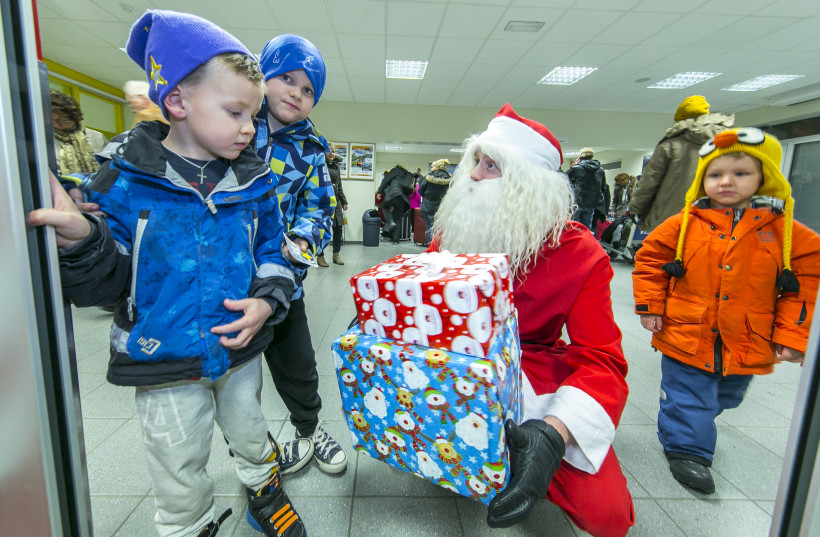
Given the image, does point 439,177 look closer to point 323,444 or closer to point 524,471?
point 323,444

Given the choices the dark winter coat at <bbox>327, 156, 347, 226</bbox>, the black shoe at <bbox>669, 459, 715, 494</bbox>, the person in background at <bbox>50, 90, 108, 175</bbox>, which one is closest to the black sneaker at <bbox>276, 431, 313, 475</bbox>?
the black shoe at <bbox>669, 459, 715, 494</bbox>

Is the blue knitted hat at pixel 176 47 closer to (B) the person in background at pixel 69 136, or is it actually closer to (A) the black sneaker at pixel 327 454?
(A) the black sneaker at pixel 327 454

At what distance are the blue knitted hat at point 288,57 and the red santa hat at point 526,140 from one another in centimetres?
57

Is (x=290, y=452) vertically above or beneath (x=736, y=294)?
beneath

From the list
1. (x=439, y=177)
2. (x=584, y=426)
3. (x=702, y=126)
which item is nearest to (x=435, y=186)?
(x=439, y=177)

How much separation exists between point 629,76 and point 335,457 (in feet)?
23.6

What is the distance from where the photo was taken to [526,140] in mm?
1187

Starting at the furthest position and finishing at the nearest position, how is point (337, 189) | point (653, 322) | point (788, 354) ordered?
point (337, 189)
point (653, 322)
point (788, 354)

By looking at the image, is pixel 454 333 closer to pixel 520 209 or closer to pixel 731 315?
pixel 520 209

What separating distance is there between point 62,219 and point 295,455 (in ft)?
3.75

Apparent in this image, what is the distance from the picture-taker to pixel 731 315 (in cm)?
135

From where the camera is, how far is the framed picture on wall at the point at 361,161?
8047mm

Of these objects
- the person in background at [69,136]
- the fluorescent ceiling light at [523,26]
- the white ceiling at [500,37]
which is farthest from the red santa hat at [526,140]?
the fluorescent ceiling light at [523,26]

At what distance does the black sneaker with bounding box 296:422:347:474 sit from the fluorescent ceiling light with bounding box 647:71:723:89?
7479 millimetres
